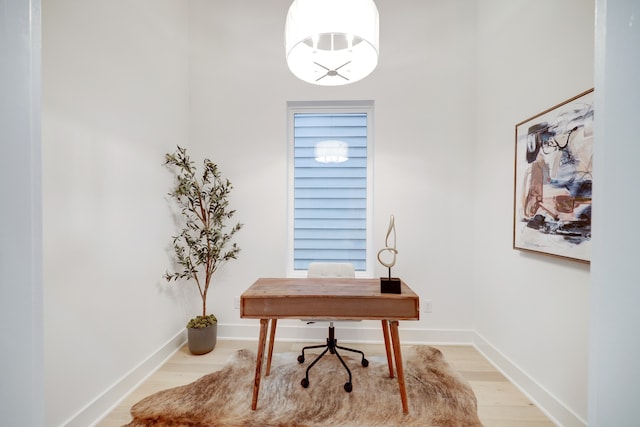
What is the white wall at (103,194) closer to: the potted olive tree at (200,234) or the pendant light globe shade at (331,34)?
the potted olive tree at (200,234)

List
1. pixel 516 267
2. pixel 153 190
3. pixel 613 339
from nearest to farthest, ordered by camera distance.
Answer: pixel 613 339
pixel 516 267
pixel 153 190

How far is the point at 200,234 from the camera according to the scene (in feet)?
8.64

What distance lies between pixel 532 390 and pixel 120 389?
283 centimetres

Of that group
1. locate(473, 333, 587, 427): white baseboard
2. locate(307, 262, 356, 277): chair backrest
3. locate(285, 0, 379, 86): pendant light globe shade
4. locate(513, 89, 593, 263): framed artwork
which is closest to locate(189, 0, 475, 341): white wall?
locate(473, 333, 587, 427): white baseboard

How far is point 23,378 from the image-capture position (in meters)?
0.86

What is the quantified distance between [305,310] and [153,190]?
1.61 m

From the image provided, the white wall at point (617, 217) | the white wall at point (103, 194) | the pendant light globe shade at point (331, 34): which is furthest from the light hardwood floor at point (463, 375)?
the pendant light globe shade at point (331, 34)

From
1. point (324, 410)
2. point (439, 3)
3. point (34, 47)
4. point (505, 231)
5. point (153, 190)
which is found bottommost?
point (324, 410)

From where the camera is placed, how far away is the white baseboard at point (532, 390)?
1606mm

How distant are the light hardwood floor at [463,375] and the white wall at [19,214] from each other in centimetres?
114

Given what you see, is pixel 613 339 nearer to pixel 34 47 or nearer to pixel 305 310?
pixel 305 310

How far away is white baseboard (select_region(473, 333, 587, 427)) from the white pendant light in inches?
87.5

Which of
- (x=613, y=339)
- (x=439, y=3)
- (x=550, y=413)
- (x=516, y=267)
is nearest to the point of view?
(x=613, y=339)

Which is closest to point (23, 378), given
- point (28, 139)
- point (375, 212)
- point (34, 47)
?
point (28, 139)
